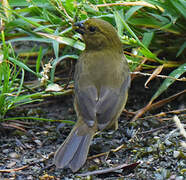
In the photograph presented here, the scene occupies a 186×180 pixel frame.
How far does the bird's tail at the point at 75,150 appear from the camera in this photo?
3.39m

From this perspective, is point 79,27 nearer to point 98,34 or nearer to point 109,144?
point 98,34

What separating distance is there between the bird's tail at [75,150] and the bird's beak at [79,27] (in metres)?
0.99

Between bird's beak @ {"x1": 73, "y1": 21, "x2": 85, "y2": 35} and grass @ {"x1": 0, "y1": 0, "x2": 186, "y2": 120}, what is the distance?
0.21 feet

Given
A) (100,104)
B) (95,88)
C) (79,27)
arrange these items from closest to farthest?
(100,104)
(95,88)
(79,27)

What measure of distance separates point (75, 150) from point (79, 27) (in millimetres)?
1298

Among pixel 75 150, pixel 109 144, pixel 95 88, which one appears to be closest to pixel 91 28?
pixel 95 88

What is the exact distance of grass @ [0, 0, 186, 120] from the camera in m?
4.12

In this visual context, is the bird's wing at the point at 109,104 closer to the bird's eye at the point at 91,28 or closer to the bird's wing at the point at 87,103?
→ the bird's wing at the point at 87,103

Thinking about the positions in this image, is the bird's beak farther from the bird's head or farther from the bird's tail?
the bird's tail

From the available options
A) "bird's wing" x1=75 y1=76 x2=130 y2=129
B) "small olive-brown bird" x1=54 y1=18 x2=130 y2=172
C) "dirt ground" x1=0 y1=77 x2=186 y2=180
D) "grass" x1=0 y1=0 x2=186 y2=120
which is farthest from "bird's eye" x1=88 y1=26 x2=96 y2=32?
"dirt ground" x1=0 y1=77 x2=186 y2=180

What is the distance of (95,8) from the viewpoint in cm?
423

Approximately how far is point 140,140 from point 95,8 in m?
1.37

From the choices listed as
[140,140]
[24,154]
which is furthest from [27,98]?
[140,140]

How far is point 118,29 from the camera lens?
13.8 feet
